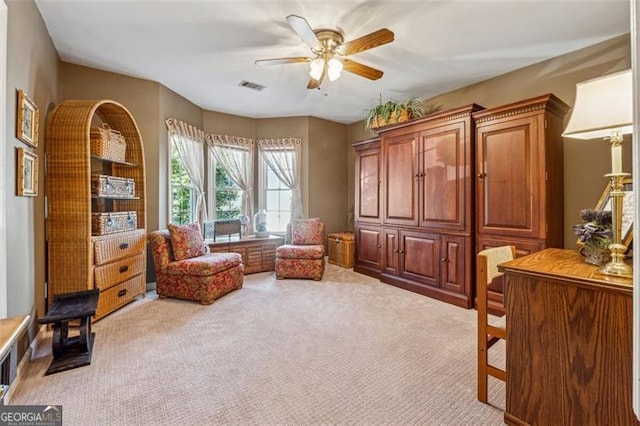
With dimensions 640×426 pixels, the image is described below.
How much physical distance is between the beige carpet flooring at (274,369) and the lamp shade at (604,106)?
1.52m

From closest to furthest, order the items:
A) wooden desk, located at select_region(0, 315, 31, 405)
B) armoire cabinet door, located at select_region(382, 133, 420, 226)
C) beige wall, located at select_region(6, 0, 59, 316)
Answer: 1. wooden desk, located at select_region(0, 315, 31, 405)
2. beige wall, located at select_region(6, 0, 59, 316)
3. armoire cabinet door, located at select_region(382, 133, 420, 226)

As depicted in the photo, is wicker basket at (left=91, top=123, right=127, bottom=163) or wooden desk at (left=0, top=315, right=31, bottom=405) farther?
wicker basket at (left=91, top=123, right=127, bottom=163)

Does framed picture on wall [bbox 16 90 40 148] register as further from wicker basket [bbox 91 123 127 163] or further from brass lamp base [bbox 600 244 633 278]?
brass lamp base [bbox 600 244 633 278]

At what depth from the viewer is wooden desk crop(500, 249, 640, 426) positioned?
121cm

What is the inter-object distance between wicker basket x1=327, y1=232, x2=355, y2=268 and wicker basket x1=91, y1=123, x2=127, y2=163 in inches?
130

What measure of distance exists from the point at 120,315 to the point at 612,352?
12.0ft

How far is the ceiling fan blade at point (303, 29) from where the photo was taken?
1993 millimetres

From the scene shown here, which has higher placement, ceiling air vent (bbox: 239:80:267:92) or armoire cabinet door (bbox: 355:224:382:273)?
ceiling air vent (bbox: 239:80:267:92)

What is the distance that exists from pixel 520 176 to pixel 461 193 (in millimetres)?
574

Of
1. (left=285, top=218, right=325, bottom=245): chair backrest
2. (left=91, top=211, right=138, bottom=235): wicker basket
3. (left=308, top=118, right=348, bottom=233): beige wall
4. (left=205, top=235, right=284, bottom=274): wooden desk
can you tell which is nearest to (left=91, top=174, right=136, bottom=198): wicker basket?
(left=91, top=211, right=138, bottom=235): wicker basket

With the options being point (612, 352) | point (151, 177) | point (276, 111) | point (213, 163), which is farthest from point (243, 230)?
point (612, 352)

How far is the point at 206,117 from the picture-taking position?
495 centimetres

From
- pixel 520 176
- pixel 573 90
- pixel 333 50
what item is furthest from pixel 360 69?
pixel 573 90

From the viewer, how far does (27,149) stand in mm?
2223
